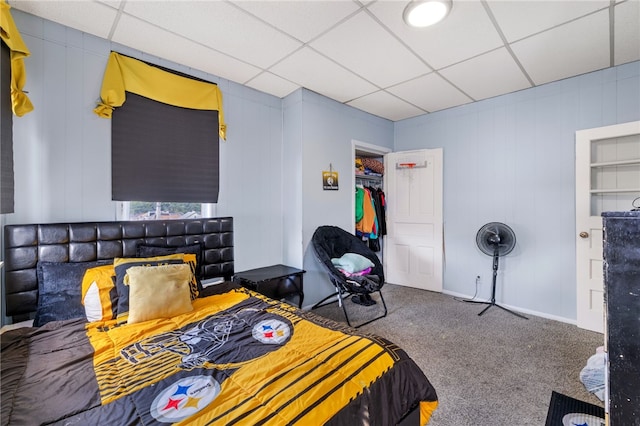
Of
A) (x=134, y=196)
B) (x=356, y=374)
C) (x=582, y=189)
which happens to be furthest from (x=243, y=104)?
(x=582, y=189)

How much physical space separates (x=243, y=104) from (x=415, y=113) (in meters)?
2.53

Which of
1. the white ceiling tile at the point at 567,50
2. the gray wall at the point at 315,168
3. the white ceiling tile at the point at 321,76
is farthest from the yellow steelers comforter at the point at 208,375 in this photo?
the white ceiling tile at the point at 567,50

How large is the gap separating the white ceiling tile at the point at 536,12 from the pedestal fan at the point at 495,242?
2.05 meters

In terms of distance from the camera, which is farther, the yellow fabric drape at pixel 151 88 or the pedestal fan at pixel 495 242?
the pedestal fan at pixel 495 242

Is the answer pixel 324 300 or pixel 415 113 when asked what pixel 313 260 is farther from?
pixel 415 113

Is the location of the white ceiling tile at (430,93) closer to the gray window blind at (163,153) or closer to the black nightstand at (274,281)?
the gray window blind at (163,153)

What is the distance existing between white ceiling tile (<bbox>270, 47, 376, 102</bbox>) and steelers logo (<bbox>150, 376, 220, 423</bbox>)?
2542 millimetres

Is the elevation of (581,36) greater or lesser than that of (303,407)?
greater

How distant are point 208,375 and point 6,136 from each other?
6.42ft

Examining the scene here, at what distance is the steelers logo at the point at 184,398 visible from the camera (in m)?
0.97

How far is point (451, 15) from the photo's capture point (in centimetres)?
201

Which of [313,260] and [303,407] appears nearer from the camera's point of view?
[303,407]

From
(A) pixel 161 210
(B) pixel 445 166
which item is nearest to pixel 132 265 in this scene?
(A) pixel 161 210

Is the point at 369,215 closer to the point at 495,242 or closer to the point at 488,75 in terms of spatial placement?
the point at 495,242
